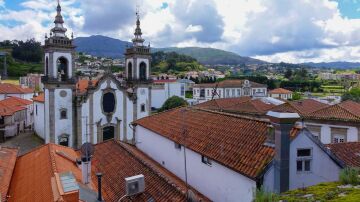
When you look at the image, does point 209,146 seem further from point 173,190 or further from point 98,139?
point 98,139

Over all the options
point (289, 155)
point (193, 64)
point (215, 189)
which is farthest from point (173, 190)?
point (193, 64)

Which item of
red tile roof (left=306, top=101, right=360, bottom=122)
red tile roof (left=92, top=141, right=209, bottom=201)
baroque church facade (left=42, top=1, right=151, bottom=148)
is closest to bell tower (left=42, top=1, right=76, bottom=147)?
baroque church facade (left=42, top=1, right=151, bottom=148)

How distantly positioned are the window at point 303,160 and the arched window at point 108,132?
27.7m

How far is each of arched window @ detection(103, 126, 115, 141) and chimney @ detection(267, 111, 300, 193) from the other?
91.3ft

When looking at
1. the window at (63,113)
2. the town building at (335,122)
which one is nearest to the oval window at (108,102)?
the window at (63,113)

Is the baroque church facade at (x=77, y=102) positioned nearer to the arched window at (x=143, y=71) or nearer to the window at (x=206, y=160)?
the arched window at (x=143, y=71)

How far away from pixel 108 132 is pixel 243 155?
26.6 metres

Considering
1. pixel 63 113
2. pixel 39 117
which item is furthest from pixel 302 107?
pixel 39 117

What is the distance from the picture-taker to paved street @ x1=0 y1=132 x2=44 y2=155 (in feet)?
116

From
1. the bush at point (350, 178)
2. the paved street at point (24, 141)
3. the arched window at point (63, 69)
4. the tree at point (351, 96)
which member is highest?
the arched window at point (63, 69)

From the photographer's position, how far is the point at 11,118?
39.9 m

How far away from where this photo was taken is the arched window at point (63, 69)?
108 feet

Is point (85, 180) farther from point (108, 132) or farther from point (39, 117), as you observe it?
point (39, 117)

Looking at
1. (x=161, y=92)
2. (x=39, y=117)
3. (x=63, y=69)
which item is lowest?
(x=39, y=117)
